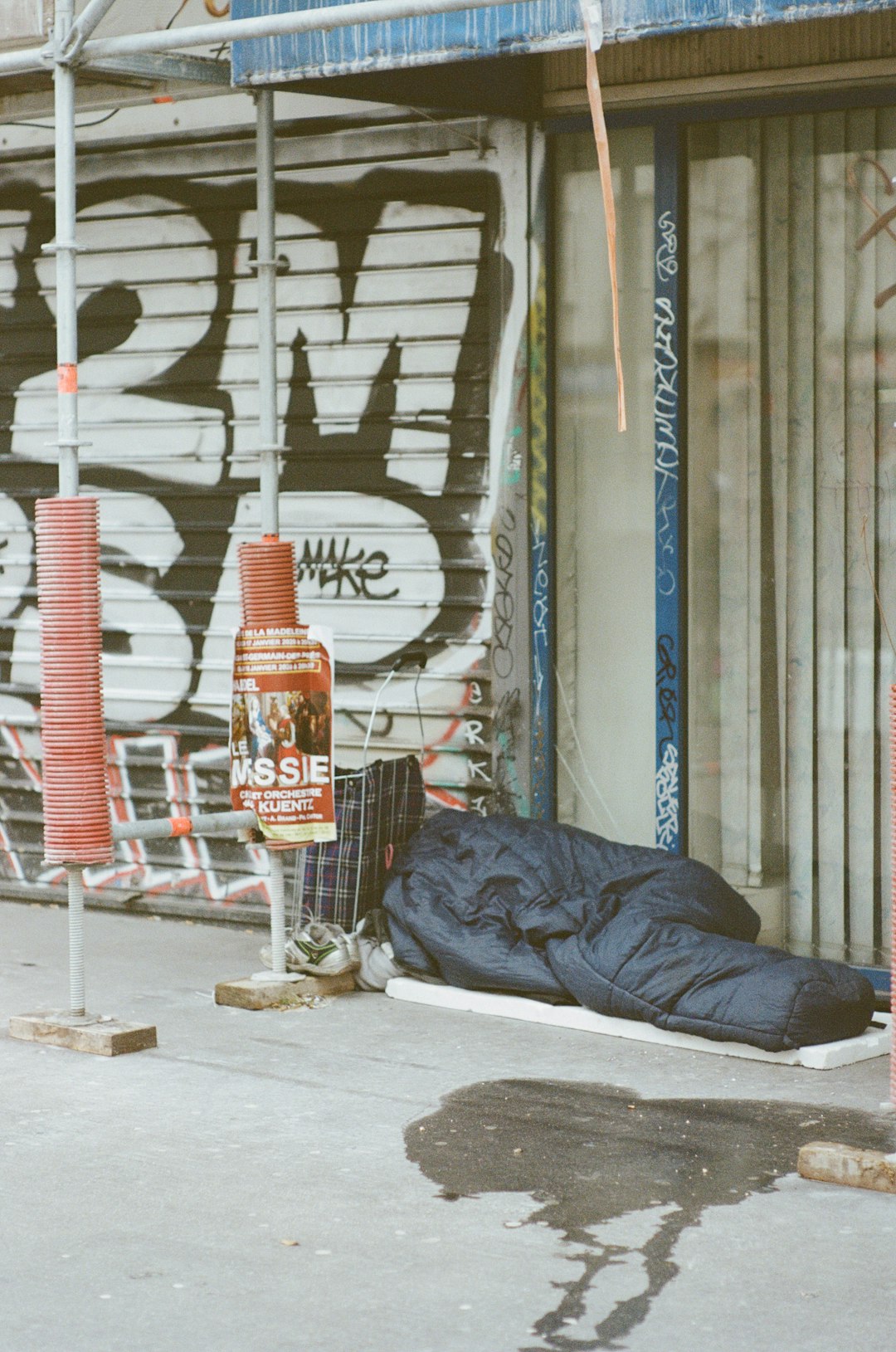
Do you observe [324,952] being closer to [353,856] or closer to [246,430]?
[353,856]

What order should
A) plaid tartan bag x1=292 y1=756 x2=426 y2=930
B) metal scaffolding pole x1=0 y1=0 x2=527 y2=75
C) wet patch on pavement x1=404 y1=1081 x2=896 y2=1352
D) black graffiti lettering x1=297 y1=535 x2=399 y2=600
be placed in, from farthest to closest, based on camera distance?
1. black graffiti lettering x1=297 y1=535 x2=399 y2=600
2. plaid tartan bag x1=292 y1=756 x2=426 y2=930
3. metal scaffolding pole x1=0 y1=0 x2=527 y2=75
4. wet patch on pavement x1=404 y1=1081 x2=896 y2=1352

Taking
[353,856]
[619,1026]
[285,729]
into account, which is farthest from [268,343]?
[619,1026]

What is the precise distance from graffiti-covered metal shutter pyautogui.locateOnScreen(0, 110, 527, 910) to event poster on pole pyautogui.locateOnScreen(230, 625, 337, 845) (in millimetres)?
1195

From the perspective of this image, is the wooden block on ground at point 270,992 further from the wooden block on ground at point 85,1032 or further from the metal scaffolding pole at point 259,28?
the metal scaffolding pole at point 259,28

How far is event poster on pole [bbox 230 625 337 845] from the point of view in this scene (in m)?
7.02

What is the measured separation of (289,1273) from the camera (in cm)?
454

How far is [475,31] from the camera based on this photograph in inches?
244

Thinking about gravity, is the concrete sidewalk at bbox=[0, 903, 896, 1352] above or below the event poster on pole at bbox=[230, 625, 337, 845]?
below

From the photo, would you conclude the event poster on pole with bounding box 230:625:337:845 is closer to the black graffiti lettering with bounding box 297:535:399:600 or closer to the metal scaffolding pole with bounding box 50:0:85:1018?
the metal scaffolding pole with bounding box 50:0:85:1018

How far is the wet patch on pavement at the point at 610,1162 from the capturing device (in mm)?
4449

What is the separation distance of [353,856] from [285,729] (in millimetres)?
757

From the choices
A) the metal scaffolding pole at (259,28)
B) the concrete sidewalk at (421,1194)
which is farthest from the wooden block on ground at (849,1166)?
the metal scaffolding pole at (259,28)

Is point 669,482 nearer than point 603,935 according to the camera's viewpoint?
No

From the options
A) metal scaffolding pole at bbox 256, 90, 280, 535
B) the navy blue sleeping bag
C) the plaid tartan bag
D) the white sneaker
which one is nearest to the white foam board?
the navy blue sleeping bag
